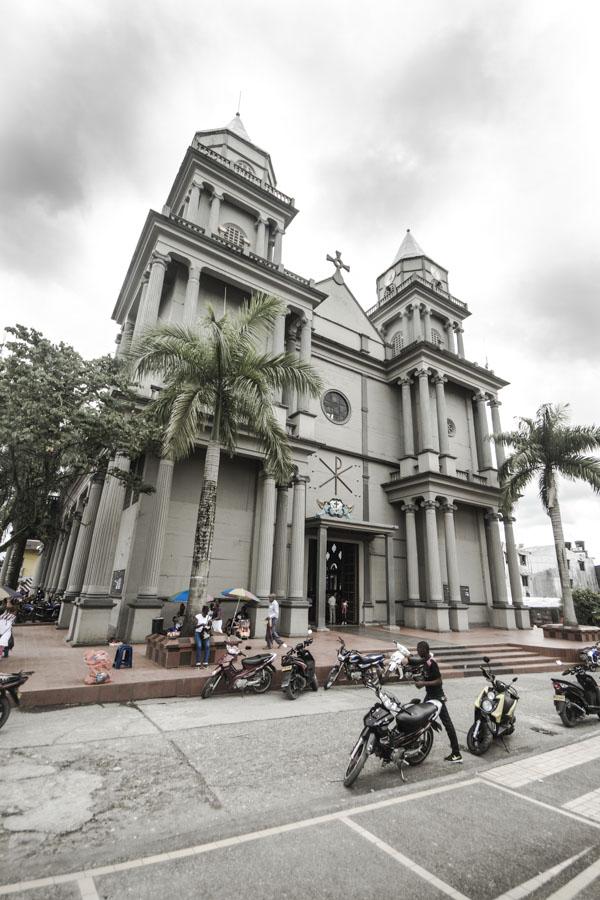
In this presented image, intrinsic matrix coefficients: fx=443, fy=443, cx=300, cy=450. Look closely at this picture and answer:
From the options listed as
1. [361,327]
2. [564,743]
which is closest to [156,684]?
[564,743]

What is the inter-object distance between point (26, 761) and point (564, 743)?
7524 millimetres

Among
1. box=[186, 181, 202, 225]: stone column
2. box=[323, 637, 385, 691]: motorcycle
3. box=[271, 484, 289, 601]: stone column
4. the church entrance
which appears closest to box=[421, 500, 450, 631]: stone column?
the church entrance

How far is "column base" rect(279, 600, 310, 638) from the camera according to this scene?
1492cm

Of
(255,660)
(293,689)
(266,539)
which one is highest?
(266,539)

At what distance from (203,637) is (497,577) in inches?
714

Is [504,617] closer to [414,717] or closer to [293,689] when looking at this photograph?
[293,689]

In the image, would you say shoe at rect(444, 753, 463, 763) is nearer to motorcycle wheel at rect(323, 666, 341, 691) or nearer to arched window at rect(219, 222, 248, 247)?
motorcycle wheel at rect(323, 666, 341, 691)

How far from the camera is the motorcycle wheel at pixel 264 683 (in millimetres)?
9039

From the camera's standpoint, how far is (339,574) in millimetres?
21000

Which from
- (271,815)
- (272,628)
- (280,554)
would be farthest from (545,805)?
Answer: (280,554)

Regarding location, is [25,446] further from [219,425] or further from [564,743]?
[564,743]

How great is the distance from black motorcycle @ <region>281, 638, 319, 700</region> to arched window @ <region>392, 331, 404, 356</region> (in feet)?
67.7

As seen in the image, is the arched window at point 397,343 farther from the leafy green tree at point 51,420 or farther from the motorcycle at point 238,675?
the motorcycle at point 238,675

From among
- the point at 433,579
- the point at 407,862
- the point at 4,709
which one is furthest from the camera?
the point at 433,579
